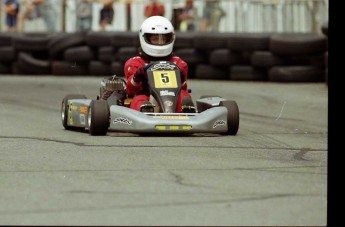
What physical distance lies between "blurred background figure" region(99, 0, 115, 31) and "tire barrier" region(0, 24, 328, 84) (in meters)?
1.46

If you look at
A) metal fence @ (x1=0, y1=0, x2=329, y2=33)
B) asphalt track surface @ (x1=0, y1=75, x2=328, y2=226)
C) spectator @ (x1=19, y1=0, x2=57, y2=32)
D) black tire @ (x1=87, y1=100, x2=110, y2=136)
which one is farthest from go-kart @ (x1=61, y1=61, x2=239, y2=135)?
spectator @ (x1=19, y1=0, x2=57, y2=32)

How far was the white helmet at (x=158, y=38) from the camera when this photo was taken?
40.9 feet

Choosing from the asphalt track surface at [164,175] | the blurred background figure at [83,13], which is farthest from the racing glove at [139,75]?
the blurred background figure at [83,13]

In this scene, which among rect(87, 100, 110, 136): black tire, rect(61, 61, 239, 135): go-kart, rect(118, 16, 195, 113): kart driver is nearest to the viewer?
rect(61, 61, 239, 135): go-kart

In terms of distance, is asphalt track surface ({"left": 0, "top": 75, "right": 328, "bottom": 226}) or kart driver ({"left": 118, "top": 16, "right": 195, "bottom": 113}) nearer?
asphalt track surface ({"left": 0, "top": 75, "right": 328, "bottom": 226})

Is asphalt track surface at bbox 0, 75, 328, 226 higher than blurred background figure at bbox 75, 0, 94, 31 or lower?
higher

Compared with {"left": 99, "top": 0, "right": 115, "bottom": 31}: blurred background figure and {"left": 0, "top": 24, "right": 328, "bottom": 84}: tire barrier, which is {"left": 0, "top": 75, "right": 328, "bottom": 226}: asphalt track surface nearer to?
{"left": 0, "top": 24, "right": 328, "bottom": 84}: tire barrier

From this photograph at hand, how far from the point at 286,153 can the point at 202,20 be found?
13500 millimetres

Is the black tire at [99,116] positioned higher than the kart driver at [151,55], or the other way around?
the kart driver at [151,55]

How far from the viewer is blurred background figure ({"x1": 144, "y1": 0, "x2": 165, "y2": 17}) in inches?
924

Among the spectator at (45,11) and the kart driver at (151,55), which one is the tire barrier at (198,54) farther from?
the kart driver at (151,55)

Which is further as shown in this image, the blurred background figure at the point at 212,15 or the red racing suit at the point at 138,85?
the blurred background figure at the point at 212,15

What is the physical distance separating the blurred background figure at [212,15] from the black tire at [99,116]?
1205 centimetres

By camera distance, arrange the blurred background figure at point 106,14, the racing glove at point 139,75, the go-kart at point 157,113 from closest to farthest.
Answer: the go-kart at point 157,113 < the racing glove at point 139,75 < the blurred background figure at point 106,14
